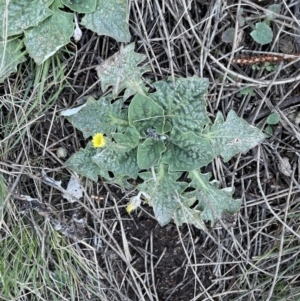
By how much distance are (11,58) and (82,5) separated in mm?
330

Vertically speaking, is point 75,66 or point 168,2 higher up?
point 168,2

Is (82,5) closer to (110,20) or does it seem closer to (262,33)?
(110,20)

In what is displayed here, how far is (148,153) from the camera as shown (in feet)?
5.41

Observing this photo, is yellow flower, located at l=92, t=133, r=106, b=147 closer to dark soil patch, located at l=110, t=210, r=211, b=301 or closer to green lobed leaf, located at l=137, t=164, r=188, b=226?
green lobed leaf, located at l=137, t=164, r=188, b=226

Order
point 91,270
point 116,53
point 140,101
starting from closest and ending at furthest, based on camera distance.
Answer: point 140,101 → point 116,53 → point 91,270

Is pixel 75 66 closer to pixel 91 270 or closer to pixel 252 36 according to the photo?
pixel 252 36

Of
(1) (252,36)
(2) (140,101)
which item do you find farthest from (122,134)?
(1) (252,36)

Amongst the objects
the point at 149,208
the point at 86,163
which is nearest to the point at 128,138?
the point at 86,163

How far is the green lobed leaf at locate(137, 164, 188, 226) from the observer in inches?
67.4

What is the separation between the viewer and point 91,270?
1.86 meters

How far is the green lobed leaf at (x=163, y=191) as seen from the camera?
1.71 metres

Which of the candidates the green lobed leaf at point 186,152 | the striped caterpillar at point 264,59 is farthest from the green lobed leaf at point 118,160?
the striped caterpillar at point 264,59

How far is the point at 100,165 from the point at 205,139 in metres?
0.39

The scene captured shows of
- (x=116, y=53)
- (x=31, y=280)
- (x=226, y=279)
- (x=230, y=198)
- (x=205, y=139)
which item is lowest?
(x=226, y=279)
